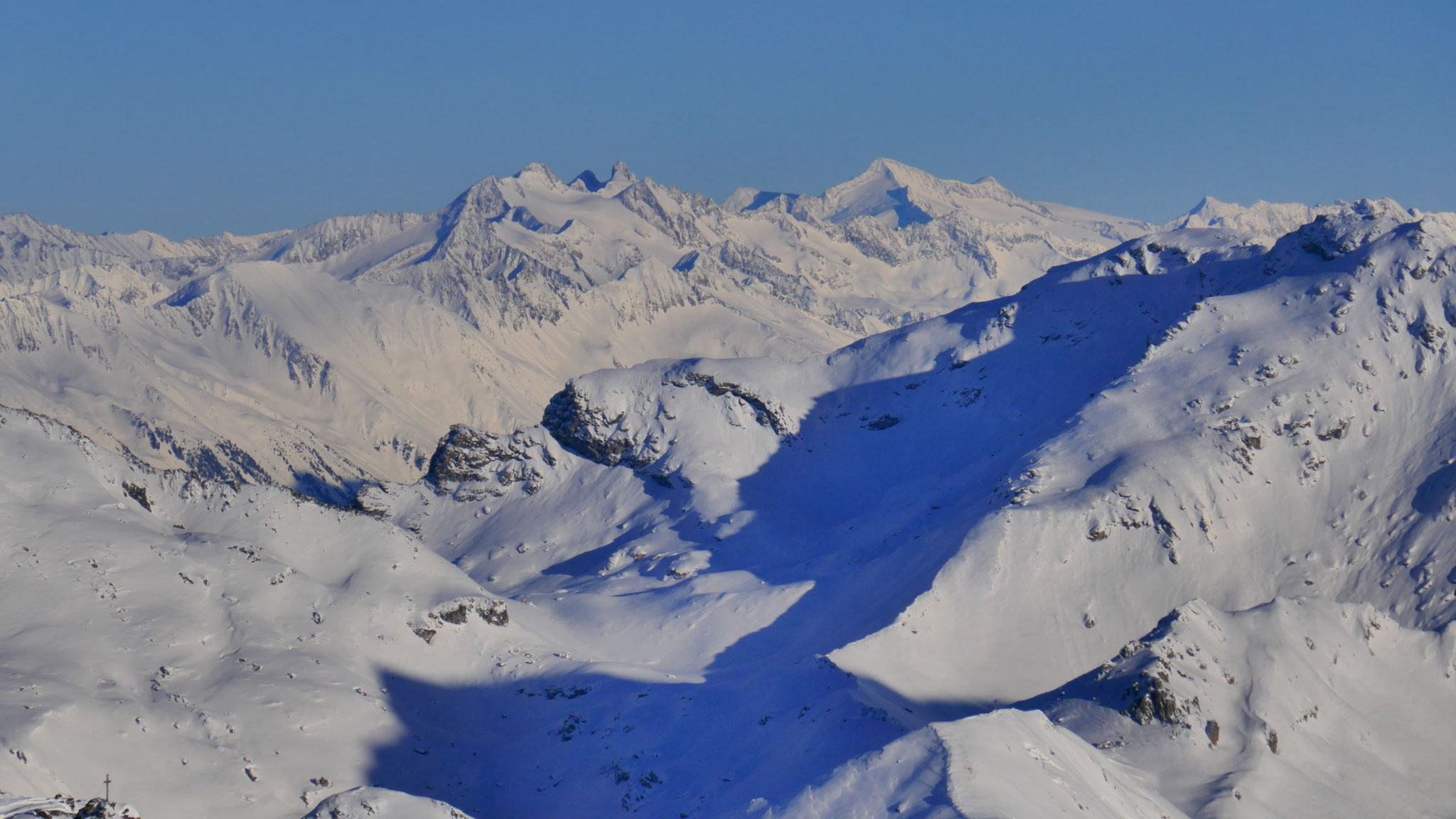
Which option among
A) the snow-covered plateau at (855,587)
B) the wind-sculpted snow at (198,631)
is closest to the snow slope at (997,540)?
the snow-covered plateau at (855,587)

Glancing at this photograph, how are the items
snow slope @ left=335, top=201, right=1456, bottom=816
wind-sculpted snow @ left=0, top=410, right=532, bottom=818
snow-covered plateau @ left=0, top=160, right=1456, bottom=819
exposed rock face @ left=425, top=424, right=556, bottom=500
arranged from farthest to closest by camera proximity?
exposed rock face @ left=425, top=424, right=556, bottom=500, snow slope @ left=335, top=201, right=1456, bottom=816, snow-covered plateau @ left=0, top=160, right=1456, bottom=819, wind-sculpted snow @ left=0, top=410, right=532, bottom=818

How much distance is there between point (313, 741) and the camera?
9594 centimetres

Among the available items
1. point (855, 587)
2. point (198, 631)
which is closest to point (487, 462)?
point (855, 587)

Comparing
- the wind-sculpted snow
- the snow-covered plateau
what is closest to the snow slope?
the snow-covered plateau

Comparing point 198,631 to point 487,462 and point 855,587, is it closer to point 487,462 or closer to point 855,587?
point 855,587

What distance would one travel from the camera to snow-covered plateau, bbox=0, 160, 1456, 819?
87125 mm

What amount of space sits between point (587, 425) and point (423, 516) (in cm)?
2551

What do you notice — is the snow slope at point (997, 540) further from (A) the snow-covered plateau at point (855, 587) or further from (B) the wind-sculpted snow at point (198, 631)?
(B) the wind-sculpted snow at point (198, 631)

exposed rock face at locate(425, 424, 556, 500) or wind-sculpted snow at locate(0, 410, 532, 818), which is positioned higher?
exposed rock face at locate(425, 424, 556, 500)

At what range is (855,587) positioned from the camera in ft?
413

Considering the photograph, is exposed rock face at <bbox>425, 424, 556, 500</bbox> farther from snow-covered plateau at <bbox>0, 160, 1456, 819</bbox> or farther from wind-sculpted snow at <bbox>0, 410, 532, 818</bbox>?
wind-sculpted snow at <bbox>0, 410, 532, 818</bbox>

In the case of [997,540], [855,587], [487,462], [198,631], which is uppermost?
[487,462]

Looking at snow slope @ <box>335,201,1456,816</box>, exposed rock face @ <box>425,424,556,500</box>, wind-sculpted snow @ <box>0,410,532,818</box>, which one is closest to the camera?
wind-sculpted snow @ <box>0,410,532,818</box>

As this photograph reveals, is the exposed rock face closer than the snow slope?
No
